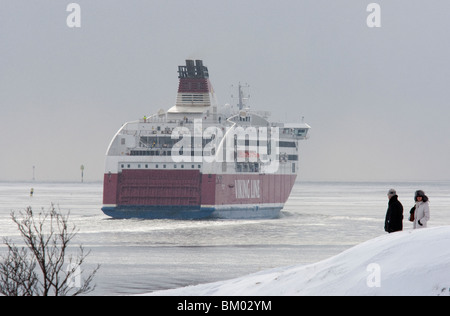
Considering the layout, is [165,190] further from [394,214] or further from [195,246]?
[394,214]

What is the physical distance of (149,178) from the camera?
59344 mm

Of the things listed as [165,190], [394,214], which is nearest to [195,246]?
[165,190]

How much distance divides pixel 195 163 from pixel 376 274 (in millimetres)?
46439

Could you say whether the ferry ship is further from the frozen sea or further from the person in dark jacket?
the person in dark jacket

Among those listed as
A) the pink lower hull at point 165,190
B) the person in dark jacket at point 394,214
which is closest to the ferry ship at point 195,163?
the pink lower hull at point 165,190

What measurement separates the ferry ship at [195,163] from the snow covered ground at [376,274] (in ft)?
142

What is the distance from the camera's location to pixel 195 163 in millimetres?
59438

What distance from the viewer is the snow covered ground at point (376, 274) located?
12.8 metres

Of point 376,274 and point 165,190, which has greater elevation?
point 165,190

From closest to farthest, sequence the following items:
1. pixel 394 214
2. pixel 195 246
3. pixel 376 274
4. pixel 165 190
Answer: pixel 376 274, pixel 394 214, pixel 195 246, pixel 165 190

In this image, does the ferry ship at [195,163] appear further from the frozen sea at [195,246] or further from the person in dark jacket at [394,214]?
the person in dark jacket at [394,214]

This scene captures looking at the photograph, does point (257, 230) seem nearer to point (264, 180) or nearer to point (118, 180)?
point (118, 180)

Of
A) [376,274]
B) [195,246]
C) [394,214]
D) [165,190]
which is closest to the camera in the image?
[376,274]
